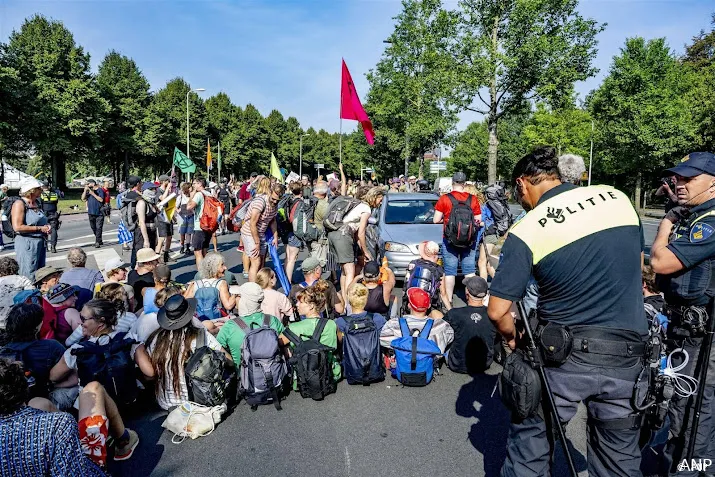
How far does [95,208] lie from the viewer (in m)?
13.5

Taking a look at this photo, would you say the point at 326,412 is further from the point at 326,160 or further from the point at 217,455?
the point at 326,160

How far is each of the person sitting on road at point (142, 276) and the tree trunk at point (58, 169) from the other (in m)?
43.7

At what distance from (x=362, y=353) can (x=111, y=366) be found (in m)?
2.14

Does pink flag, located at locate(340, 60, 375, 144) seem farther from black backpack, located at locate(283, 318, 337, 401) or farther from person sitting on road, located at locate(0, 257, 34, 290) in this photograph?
person sitting on road, located at locate(0, 257, 34, 290)

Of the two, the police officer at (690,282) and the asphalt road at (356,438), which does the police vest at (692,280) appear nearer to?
the police officer at (690,282)

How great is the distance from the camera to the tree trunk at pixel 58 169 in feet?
142

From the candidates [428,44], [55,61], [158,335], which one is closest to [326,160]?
[55,61]

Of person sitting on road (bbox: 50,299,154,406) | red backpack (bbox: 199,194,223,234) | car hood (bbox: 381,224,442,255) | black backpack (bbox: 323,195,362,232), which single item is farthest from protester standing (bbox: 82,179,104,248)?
person sitting on road (bbox: 50,299,154,406)

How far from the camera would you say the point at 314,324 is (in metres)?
4.79

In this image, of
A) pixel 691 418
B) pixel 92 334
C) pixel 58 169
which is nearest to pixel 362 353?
pixel 92 334

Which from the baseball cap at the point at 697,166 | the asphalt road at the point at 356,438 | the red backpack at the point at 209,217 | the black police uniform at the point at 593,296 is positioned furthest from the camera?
the red backpack at the point at 209,217

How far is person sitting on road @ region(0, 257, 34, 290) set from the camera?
5176mm

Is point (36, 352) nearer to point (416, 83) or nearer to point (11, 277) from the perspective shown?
point (11, 277)

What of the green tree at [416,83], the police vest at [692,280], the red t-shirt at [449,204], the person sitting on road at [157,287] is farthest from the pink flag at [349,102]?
the green tree at [416,83]
